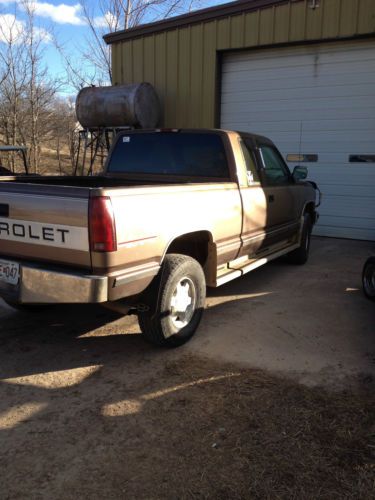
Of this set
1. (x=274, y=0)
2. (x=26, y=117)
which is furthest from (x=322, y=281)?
(x=26, y=117)

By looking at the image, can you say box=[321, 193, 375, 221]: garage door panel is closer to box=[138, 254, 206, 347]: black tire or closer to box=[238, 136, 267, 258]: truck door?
box=[238, 136, 267, 258]: truck door

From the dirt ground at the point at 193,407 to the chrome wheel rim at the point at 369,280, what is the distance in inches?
18.4

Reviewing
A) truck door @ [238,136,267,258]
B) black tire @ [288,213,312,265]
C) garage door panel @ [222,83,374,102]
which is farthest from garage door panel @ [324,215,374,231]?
truck door @ [238,136,267,258]

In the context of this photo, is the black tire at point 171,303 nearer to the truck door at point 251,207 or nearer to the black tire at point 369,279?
the truck door at point 251,207

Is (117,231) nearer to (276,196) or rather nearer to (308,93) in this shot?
(276,196)

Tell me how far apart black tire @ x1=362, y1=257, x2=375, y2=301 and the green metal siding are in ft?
18.3

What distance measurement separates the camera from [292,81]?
33.0 feet

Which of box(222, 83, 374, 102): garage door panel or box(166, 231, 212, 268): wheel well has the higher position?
box(222, 83, 374, 102): garage door panel

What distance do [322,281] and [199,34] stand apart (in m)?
7.15

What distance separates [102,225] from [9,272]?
0.89 m

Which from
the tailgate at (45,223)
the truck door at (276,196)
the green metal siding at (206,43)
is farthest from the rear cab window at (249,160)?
the green metal siding at (206,43)

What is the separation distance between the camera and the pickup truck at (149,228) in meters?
3.14

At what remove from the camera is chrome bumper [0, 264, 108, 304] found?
3.12 metres

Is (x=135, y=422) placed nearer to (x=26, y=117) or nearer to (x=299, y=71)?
(x=299, y=71)
